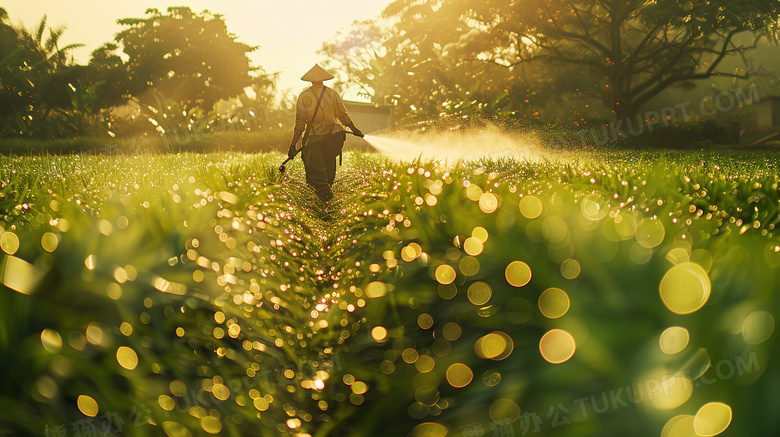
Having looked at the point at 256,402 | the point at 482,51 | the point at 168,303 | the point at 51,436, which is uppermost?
the point at 482,51

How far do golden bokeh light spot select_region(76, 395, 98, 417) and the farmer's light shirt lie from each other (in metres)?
7.33

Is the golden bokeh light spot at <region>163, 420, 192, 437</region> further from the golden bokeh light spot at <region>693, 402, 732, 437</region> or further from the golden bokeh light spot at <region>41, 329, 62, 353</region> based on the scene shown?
the golden bokeh light spot at <region>693, 402, 732, 437</region>

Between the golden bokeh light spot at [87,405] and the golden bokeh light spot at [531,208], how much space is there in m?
1.63

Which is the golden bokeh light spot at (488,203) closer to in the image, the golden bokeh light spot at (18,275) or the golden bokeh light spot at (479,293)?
the golden bokeh light spot at (479,293)

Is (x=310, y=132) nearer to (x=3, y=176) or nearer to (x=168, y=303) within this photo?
(x=3, y=176)

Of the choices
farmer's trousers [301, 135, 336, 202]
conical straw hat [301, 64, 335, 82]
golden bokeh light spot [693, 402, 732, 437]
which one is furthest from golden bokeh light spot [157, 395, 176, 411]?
conical straw hat [301, 64, 335, 82]

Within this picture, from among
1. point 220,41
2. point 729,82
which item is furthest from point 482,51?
point 220,41

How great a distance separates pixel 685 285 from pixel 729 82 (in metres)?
39.6

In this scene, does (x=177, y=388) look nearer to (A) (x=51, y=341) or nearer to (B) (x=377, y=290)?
(A) (x=51, y=341)

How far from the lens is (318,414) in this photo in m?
2.62

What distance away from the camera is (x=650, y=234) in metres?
1.77

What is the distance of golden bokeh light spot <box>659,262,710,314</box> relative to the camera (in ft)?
4.39

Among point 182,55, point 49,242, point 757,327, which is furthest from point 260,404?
point 182,55

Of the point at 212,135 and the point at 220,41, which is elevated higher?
the point at 220,41
